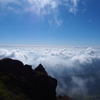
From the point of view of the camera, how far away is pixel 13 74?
81625mm

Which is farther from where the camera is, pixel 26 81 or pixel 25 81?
pixel 26 81

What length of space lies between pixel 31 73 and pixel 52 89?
21.1 metres

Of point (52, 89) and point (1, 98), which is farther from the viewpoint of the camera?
point (52, 89)

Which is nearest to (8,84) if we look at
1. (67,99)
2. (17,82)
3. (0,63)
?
(17,82)

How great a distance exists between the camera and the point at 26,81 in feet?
262

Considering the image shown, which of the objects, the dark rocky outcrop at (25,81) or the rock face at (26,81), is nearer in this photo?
the dark rocky outcrop at (25,81)

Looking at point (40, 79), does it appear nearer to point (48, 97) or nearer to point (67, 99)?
point (48, 97)

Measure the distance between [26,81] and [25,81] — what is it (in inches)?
30.7

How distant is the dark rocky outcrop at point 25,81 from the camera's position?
246 ft

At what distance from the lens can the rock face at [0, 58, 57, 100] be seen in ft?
249

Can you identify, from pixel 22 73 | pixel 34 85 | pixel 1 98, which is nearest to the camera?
pixel 1 98

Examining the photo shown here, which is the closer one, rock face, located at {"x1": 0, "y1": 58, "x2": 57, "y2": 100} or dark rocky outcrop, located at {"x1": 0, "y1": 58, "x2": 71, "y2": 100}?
dark rocky outcrop, located at {"x1": 0, "y1": 58, "x2": 71, "y2": 100}

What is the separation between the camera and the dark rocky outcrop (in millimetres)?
74875

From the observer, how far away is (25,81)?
7950 cm
